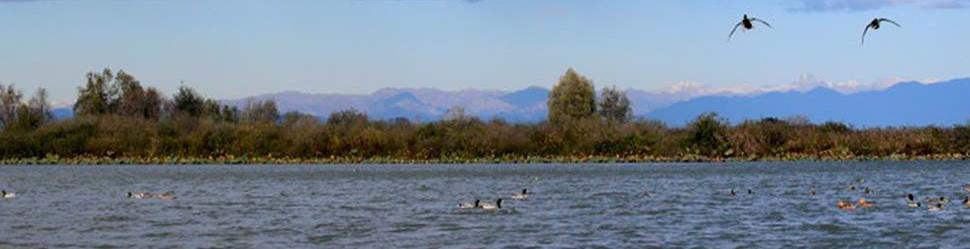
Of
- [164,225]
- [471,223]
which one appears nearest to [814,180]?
[471,223]

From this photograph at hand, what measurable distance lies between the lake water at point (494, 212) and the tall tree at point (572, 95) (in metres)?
61.6

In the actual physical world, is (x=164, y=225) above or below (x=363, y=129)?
below

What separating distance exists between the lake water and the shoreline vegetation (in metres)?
16.8

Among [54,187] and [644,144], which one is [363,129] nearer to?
[644,144]

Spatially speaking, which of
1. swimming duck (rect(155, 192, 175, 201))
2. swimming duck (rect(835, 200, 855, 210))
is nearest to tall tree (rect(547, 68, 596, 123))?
swimming duck (rect(155, 192, 175, 201))

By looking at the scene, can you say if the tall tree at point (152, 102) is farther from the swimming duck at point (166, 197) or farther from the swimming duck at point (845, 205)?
the swimming duck at point (845, 205)

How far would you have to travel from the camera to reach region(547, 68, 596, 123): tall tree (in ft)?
426

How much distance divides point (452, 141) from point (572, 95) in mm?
42921

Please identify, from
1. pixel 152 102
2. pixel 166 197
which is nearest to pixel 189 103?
pixel 152 102

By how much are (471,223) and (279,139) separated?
59.2m

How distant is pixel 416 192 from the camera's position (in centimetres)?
4959

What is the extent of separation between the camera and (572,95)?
130 meters

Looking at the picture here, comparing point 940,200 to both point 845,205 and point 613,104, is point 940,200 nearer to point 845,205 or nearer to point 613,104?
point 845,205

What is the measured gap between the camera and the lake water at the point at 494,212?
97.8ft
